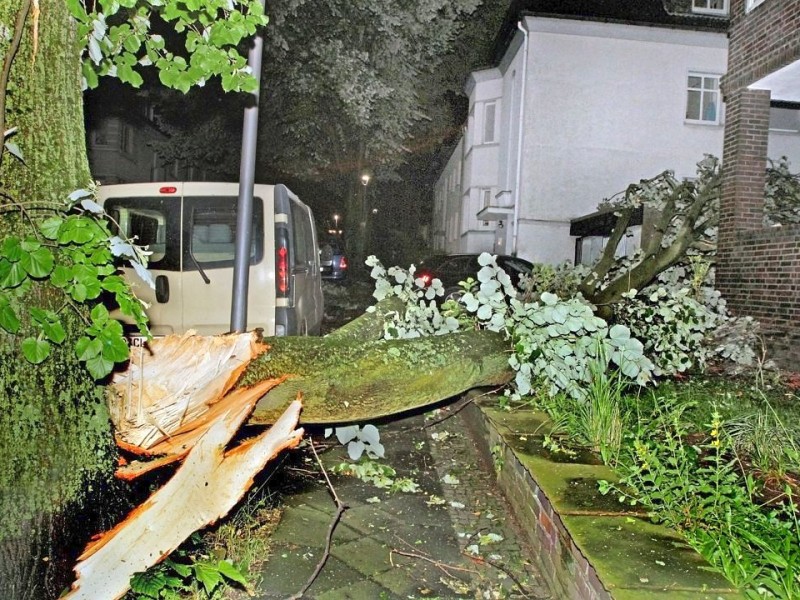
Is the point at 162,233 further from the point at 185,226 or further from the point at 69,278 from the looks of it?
the point at 69,278

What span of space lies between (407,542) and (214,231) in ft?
13.6

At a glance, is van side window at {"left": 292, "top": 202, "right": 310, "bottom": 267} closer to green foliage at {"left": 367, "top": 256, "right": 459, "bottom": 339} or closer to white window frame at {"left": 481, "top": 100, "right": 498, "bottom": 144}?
green foliage at {"left": 367, "top": 256, "right": 459, "bottom": 339}

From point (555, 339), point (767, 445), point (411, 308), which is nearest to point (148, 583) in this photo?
point (555, 339)

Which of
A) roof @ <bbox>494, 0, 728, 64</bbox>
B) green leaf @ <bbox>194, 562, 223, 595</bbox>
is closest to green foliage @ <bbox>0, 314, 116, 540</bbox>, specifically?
green leaf @ <bbox>194, 562, 223, 595</bbox>

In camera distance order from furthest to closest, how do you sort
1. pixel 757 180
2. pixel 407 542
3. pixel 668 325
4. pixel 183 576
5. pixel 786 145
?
Result: 1. pixel 786 145
2. pixel 757 180
3. pixel 668 325
4. pixel 407 542
5. pixel 183 576

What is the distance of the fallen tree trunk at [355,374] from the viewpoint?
280cm

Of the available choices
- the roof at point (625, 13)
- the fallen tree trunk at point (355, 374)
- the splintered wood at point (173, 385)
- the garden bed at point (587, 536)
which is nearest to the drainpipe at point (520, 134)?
the roof at point (625, 13)

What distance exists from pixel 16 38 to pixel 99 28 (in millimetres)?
428

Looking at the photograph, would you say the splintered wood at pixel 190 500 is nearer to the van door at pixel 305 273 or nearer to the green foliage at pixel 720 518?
the green foliage at pixel 720 518

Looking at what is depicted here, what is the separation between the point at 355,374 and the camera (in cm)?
289

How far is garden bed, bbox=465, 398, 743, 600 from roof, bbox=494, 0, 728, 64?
1690 cm

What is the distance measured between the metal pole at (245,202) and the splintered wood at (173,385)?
2049 mm

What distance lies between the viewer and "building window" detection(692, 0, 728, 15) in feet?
61.1

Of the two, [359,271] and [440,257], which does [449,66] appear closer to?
[359,271]
